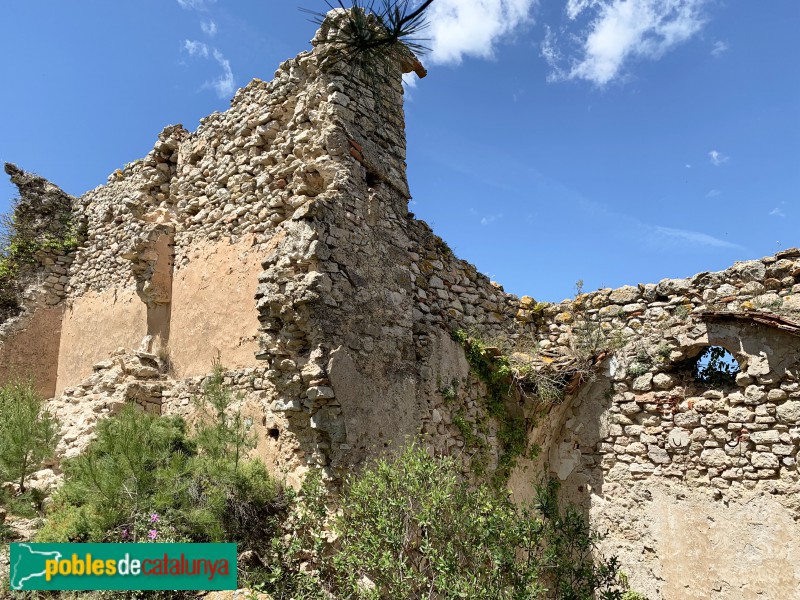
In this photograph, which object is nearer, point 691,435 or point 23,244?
point 691,435

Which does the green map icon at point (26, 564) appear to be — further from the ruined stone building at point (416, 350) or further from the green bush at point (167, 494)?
the ruined stone building at point (416, 350)

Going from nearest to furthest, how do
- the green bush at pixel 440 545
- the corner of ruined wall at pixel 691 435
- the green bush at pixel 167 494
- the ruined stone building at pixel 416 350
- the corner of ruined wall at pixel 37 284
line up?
the green bush at pixel 440 545 → the green bush at pixel 167 494 → the ruined stone building at pixel 416 350 → the corner of ruined wall at pixel 691 435 → the corner of ruined wall at pixel 37 284

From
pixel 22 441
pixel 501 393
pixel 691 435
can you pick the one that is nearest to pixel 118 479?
pixel 22 441

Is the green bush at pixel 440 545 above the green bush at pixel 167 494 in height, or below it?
below

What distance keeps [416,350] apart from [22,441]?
4450mm

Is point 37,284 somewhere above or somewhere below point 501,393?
above

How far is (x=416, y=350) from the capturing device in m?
6.75

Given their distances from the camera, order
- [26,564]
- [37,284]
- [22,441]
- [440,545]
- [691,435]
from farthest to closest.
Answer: [37,284], [691,435], [22,441], [26,564], [440,545]

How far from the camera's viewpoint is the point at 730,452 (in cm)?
633

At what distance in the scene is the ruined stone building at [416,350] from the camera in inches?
231

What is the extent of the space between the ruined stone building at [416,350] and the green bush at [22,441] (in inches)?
18.0

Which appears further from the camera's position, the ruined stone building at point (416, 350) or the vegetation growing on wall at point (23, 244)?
the vegetation growing on wall at point (23, 244)

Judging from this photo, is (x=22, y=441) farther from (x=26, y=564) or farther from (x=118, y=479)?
(x=26, y=564)

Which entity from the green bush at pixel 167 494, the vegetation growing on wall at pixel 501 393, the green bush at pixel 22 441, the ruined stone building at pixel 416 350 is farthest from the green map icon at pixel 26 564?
the vegetation growing on wall at pixel 501 393
